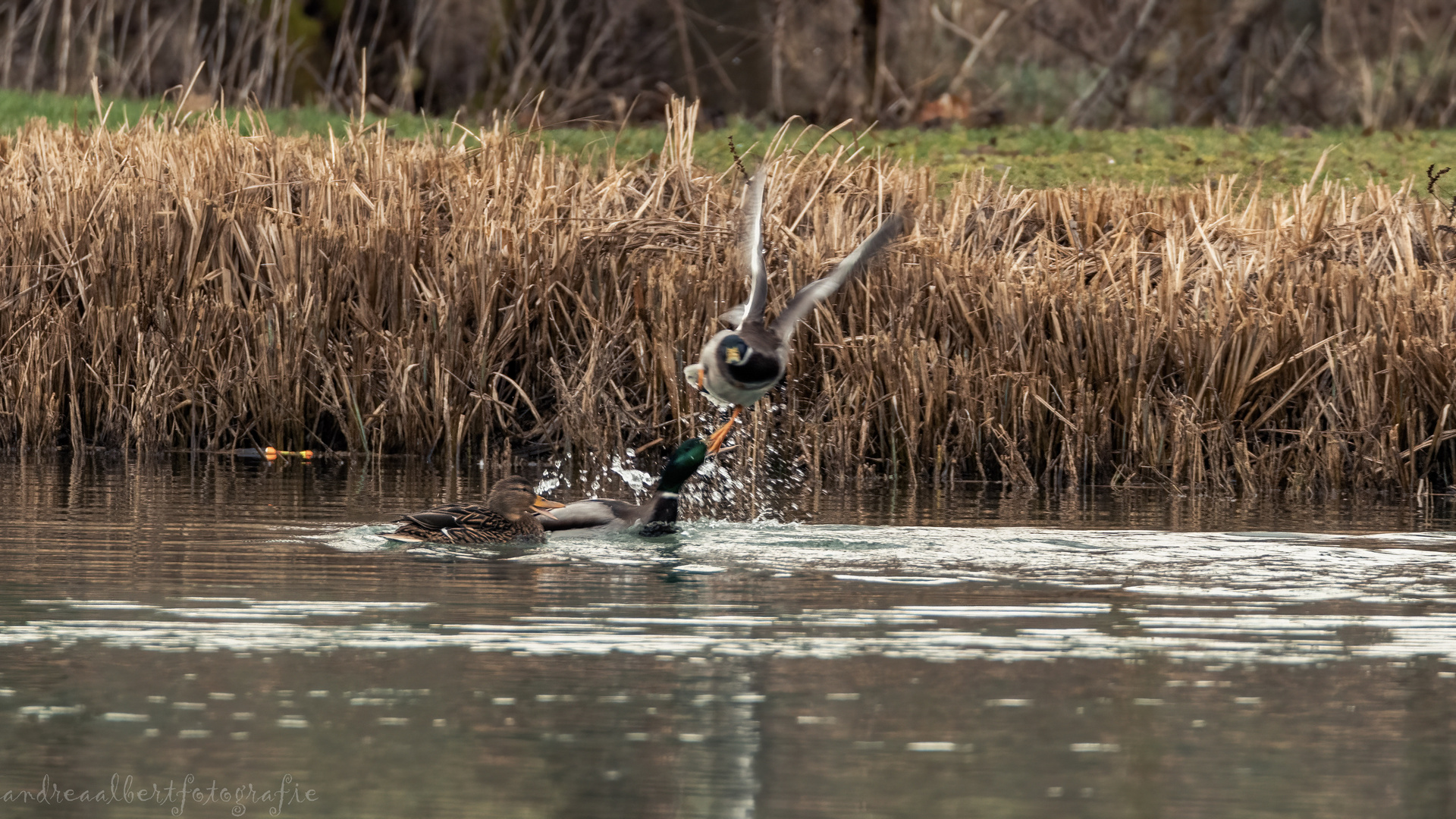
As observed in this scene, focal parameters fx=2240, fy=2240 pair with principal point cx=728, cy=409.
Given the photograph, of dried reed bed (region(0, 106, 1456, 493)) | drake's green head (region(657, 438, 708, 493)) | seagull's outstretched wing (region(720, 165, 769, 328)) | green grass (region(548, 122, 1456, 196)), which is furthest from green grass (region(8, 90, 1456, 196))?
drake's green head (region(657, 438, 708, 493))

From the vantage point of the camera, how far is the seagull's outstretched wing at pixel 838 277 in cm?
946

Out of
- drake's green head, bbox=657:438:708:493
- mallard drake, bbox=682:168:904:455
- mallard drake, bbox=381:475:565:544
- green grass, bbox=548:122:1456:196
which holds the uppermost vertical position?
green grass, bbox=548:122:1456:196

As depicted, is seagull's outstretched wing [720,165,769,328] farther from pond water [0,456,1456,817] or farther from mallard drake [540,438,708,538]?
pond water [0,456,1456,817]

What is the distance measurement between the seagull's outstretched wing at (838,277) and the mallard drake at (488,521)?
4.35 feet

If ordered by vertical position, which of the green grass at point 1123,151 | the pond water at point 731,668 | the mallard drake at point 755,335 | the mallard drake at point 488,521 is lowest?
the pond water at point 731,668

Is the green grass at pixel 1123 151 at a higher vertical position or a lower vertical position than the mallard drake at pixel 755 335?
higher

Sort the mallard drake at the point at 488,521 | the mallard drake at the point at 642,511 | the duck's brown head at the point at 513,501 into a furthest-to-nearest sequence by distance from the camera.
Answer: the mallard drake at the point at 642,511 < the duck's brown head at the point at 513,501 < the mallard drake at the point at 488,521

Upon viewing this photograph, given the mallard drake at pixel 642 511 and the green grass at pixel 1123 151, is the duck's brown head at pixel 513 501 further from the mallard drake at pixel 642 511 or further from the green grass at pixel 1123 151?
the green grass at pixel 1123 151

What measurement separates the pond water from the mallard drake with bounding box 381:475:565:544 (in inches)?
5.0

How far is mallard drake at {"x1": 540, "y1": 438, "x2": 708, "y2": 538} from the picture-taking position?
365 inches

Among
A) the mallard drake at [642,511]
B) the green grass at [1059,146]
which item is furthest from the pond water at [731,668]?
the green grass at [1059,146]

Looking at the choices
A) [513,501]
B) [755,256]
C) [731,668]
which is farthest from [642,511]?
[731,668]

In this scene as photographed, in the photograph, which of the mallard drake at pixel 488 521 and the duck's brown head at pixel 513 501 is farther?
the duck's brown head at pixel 513 501

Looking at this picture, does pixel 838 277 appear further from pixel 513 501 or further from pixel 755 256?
pixel 513 501
